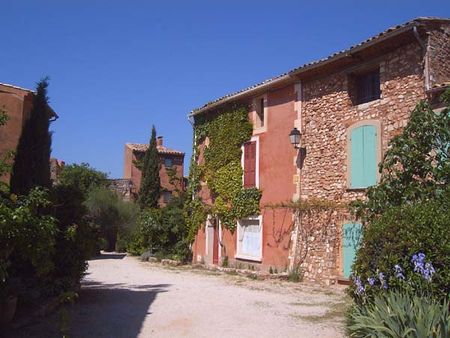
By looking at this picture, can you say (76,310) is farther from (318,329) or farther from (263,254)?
(263,254)

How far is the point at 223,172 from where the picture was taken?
63.2 ft

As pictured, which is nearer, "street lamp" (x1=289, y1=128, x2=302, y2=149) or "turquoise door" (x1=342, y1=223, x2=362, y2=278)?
"turquoise door" (x1=342, y1=223, x2=362, y2=278)

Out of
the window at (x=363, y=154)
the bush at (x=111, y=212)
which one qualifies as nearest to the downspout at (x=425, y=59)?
the window at (x=363, y=154)

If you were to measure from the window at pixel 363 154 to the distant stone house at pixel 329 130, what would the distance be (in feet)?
0.09

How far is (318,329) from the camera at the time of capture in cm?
775

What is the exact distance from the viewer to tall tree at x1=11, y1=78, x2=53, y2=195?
8766mm

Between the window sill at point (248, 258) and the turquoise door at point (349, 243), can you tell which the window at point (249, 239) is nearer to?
the window sill at point (248, 258)

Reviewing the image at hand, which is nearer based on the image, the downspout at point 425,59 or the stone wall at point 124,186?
the downspout at point 425,59

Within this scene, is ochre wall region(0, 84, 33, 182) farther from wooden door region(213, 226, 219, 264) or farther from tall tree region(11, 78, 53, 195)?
wooden door region(213, 226, 219, 264)

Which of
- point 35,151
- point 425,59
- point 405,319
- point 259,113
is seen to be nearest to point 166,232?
point 259,113

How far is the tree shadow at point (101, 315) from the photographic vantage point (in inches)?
278

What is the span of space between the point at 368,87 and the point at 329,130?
5.50 ft

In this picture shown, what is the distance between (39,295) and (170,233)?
14499 millimetres

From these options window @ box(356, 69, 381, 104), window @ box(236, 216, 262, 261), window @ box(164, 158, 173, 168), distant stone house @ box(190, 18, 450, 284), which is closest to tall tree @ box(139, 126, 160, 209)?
window @ box(164, 158, 173, 168)
